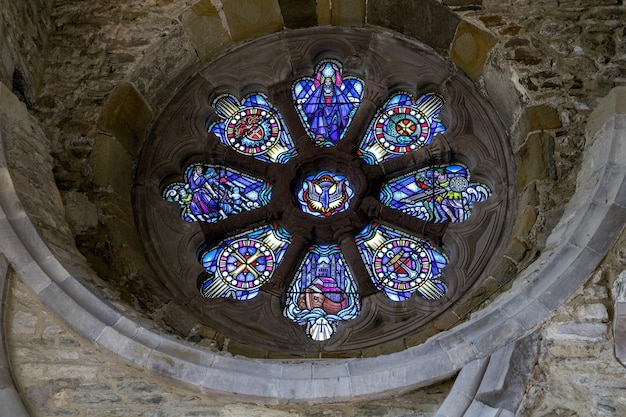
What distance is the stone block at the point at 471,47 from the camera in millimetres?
8625

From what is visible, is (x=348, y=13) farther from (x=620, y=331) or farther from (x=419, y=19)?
(x=620, y=331)

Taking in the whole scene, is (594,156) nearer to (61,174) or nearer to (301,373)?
(301,373)

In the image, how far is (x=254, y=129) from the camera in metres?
8.88

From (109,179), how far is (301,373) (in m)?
2.06

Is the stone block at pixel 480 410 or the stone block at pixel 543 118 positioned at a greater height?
the stone block at pixel 543 118

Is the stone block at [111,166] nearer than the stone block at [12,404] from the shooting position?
No

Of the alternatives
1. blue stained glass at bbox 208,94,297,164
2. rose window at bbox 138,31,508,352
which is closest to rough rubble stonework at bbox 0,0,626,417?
rose window at bbox 138,31,508,352

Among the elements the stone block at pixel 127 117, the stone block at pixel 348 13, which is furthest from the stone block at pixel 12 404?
the stone block at pixel 348 13

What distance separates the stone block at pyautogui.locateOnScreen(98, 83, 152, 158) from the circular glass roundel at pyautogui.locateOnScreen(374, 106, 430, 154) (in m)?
1.56

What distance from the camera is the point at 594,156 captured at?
7.53 metres

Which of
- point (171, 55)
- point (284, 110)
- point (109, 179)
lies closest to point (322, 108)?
point (284, 110)

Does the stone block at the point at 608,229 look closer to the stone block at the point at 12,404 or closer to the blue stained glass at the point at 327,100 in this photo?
the blue stained glass at the point at 327,100

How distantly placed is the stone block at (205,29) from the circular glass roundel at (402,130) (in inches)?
47.8

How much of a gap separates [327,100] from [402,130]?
0.58 meters
